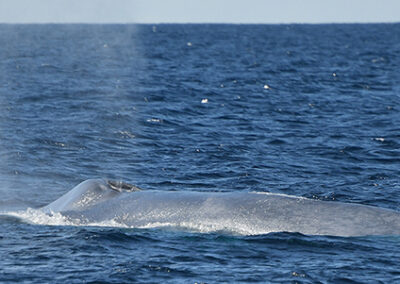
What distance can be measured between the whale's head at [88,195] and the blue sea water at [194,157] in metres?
1.05

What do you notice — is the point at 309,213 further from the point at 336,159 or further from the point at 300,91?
the point at 300,91

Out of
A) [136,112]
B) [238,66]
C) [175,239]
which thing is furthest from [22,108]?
[238,66]

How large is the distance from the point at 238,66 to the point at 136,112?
1610 inches

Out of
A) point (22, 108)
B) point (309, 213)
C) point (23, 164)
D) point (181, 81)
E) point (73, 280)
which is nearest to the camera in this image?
point (73, 280)

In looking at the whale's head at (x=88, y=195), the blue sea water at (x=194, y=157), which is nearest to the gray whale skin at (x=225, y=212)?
the whale's head at (x=88, y=195)

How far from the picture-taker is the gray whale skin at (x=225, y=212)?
1800 centimetres

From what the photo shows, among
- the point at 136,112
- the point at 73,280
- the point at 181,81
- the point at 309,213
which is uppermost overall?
the point at 181,81

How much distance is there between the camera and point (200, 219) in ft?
61.0

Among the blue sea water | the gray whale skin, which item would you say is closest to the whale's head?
the gray whale skin

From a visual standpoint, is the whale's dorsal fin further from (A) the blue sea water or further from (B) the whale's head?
(A) the blue sea water

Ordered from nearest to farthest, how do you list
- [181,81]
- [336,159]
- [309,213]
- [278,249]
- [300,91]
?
[278,249] < [309,213] < [336,159] < [300,91] < [181,81]

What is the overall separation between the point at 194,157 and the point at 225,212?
38.6ft

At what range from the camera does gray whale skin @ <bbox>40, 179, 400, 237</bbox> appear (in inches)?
709

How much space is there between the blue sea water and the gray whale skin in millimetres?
363
